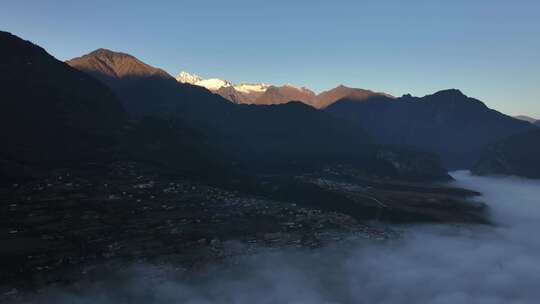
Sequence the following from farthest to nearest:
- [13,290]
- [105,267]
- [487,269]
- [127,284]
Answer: [487,269] < [105,267] < [127,284] < [13,290]

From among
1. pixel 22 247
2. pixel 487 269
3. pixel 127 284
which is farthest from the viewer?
pixel 487 269

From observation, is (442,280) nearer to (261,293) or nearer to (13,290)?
(261,293)

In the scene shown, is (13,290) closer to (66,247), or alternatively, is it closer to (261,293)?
(66,247)

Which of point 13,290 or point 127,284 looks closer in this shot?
point 13,290

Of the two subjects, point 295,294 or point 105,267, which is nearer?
point 295,294

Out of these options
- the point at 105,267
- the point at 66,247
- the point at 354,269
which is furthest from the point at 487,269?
the point at 66,247

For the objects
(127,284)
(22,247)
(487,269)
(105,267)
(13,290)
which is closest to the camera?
(13,290)

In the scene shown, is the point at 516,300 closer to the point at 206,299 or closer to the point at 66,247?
the point at 206,299

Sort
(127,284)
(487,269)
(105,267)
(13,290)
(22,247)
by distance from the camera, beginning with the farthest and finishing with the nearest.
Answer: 1. (487,269)
2. (22,247)
3. (105,267)
4. (127,284)
5. (13,290)

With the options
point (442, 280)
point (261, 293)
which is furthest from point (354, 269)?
point (261, 293)
